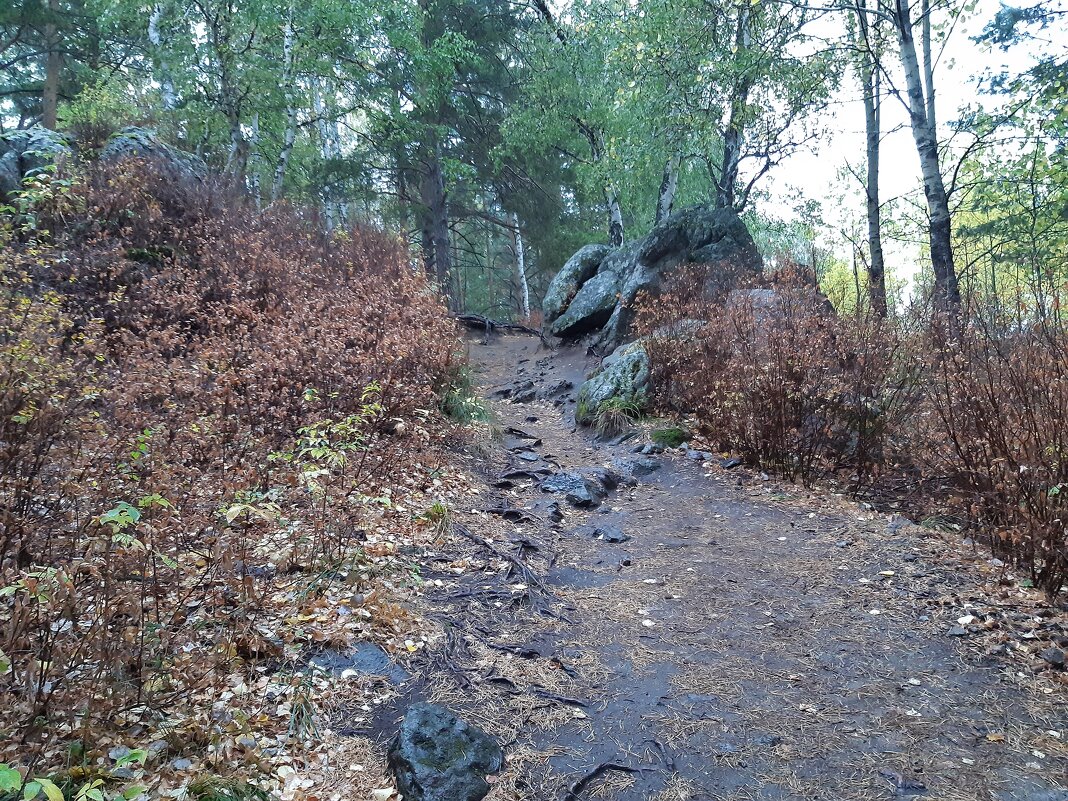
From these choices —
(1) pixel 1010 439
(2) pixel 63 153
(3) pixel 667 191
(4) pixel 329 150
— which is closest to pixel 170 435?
A: (1) pixel 1010 439

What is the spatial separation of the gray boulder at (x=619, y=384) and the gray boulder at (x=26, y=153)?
8419 mm

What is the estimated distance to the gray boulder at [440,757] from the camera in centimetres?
259

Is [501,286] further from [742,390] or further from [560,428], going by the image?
[742,390]

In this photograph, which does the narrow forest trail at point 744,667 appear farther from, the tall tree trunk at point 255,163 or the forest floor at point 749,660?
the tall tree trunk at point 255,163

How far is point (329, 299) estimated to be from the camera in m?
7.96

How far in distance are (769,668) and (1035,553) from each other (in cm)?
194

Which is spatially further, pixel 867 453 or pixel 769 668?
pixel 867 453

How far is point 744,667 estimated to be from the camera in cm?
369

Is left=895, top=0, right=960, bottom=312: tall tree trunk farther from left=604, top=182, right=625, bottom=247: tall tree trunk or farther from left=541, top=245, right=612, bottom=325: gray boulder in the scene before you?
left=604, top=182, right=625, bottom=247: tall tree trunk

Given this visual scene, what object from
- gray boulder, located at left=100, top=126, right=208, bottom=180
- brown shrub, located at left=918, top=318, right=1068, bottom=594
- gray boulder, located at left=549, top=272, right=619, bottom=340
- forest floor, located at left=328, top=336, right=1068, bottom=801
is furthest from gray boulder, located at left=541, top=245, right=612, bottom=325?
brown shrub, located at left=918, top=318, right=1068, bottom=594

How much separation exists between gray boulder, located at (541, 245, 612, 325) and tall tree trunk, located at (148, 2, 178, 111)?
29.8 ft

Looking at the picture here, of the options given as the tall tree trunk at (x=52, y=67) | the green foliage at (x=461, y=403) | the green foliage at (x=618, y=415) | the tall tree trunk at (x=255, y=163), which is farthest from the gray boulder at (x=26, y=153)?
the green foliage at (x=618, y=415)

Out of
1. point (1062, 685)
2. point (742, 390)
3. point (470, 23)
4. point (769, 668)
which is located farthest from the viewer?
point (470, 23)

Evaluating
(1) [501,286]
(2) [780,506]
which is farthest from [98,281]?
(1) [501,286]
